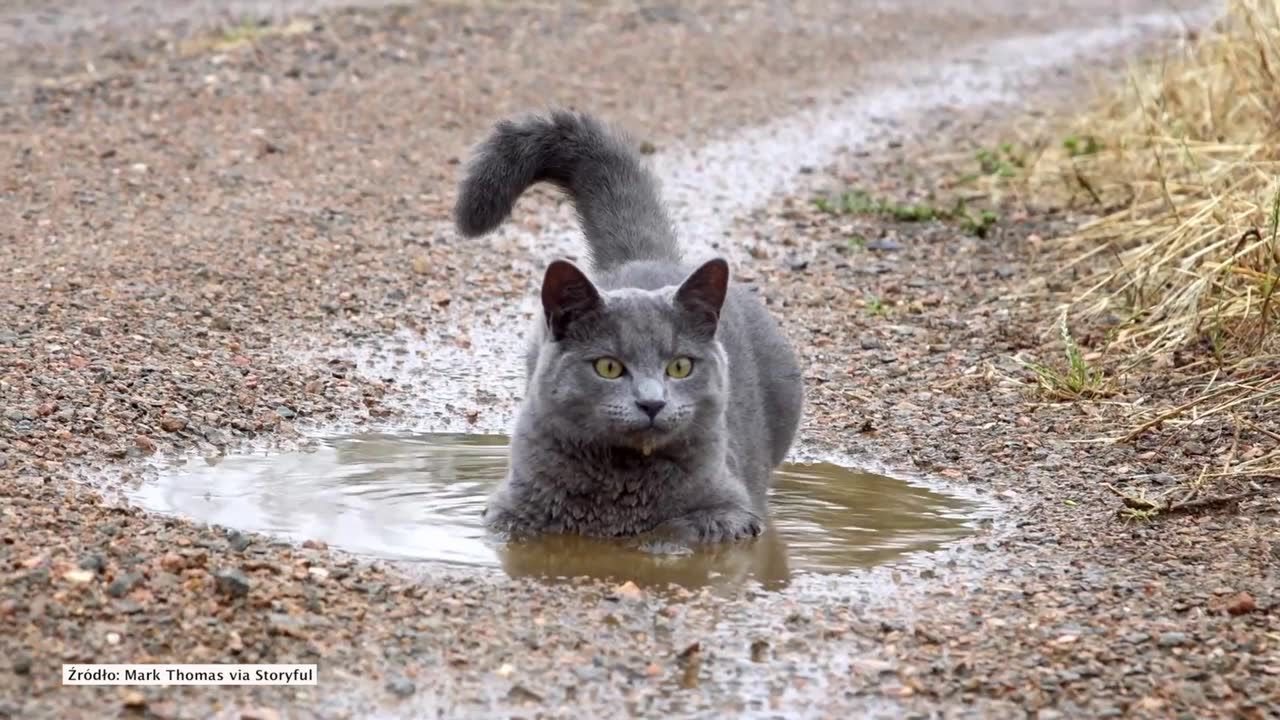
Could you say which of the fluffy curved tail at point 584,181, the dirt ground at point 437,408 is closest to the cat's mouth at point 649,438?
the dirt ground at point 437,408

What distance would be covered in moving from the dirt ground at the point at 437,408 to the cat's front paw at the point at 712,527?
0.42 m

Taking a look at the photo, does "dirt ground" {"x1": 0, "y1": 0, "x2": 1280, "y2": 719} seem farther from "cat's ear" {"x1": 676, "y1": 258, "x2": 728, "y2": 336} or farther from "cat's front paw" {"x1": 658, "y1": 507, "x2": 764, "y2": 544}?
"cat's ear" {"x1": 676, "y1": 258, "x2": 728, "y2": 336}

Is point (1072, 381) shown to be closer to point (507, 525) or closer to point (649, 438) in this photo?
point (649, 438)

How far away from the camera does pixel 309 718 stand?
132 inches

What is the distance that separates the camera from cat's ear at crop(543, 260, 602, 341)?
185 inches

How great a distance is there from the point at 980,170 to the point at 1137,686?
6.14 m

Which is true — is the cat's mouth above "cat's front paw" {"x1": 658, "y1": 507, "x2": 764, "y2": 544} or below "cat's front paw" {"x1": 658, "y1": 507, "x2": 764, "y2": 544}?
above

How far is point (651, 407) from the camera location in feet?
15.0

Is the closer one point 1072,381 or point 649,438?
point 649,438

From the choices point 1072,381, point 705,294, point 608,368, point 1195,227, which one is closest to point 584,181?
point 705,294

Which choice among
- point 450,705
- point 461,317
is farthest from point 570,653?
point 461,317
